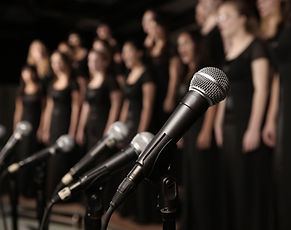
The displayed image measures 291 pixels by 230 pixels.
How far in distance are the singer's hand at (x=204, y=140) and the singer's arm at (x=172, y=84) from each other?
1.88 feet

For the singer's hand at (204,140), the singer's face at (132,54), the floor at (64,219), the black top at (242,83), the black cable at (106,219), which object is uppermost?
the singer's face at (132,54)

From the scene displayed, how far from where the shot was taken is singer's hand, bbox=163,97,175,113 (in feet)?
10.0

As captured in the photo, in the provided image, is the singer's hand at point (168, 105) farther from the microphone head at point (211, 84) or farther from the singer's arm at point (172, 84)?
the microphone head at point (211, 84)

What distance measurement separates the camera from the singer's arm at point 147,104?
305 cm

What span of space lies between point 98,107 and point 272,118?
1.73m

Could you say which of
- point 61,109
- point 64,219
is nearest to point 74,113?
point 61,109

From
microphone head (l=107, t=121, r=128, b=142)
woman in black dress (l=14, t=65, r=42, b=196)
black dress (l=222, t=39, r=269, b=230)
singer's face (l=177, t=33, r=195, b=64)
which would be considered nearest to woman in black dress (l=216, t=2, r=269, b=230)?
black dress (l=222, t=39, r=269, b=230)

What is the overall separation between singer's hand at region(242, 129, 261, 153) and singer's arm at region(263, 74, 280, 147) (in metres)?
0.06

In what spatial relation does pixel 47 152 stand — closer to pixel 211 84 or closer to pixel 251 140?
pixel 211 84

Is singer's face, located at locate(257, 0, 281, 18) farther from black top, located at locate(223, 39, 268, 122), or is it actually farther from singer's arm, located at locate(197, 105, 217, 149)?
singer's arm, located at locate(197, 105, 217, 149)

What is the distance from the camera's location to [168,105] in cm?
308

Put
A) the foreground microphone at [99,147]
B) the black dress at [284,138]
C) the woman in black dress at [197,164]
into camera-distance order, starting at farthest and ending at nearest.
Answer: the woman in black dress at [197,164]
the black dress at [284,138]
the foreground microphone at [99,147]

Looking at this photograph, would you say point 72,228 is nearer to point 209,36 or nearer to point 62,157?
point 62,157

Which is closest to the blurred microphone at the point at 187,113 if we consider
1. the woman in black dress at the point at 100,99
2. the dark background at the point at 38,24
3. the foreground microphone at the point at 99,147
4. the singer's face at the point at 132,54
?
the foreground microphone at the point at 99,147
